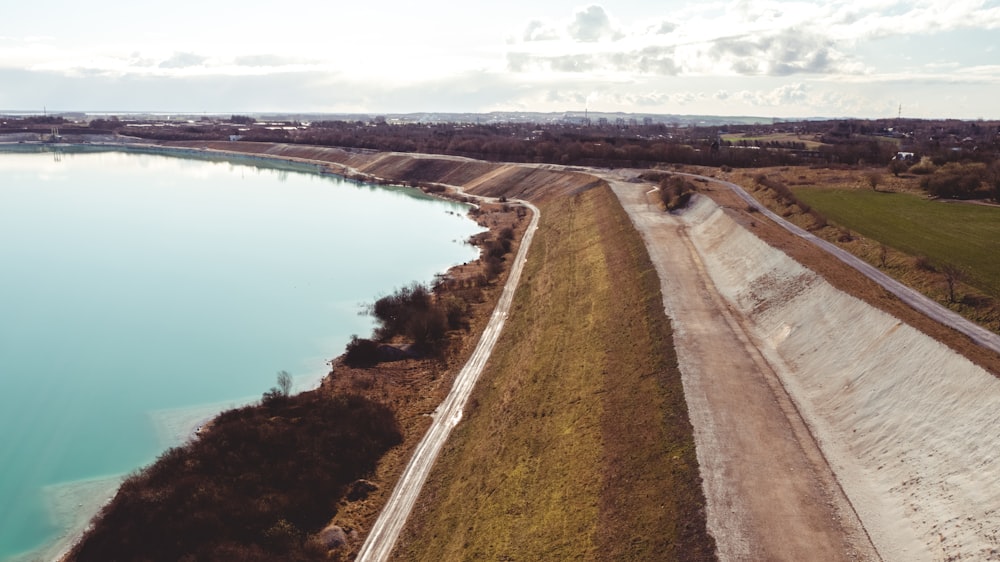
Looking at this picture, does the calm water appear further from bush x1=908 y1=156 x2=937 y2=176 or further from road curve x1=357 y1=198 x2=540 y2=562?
bush x1=908 y1=156 x2=937 y2=176

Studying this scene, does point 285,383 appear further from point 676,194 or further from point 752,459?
point 676,194

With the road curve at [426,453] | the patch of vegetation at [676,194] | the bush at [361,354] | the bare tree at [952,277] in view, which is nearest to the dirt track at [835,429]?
the bare tree at [952,277]

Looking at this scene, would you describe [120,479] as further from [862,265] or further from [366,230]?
[366,230]

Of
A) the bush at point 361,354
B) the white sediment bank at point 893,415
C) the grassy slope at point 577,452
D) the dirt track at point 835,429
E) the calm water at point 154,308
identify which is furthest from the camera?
the bush at point 361,354

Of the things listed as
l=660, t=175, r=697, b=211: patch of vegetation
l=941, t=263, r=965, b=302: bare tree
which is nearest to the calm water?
l=660, t=175, r=697, b=211: patch of vegetation

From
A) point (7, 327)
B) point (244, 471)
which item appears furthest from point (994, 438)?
point (7, 327)

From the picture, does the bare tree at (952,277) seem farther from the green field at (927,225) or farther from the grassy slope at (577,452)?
the grassy slope at (577,452)

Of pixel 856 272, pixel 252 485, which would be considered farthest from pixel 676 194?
pixel 252 485
